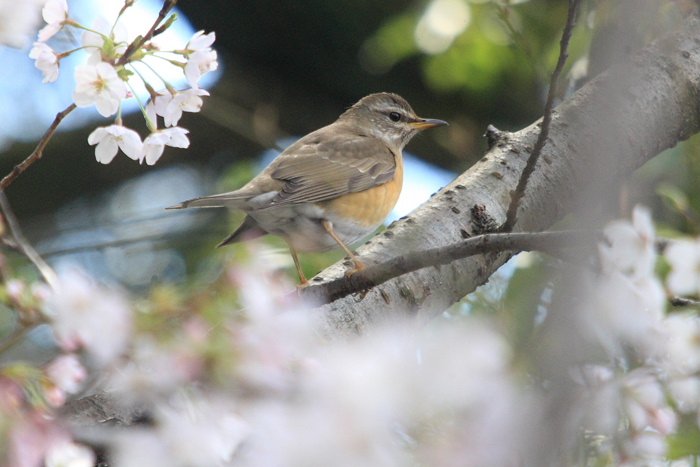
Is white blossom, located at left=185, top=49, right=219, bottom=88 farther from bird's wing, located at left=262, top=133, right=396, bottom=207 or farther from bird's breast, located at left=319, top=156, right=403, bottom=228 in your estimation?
bird's breast, located at left=319, top=156, right=403, bottom=228

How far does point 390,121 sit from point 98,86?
289 centimetres

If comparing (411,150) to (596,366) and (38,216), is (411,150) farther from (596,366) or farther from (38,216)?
(596,366)

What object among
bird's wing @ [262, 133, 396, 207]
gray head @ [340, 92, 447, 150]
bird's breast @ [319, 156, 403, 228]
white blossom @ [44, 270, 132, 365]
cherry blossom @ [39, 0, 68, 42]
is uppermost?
cherry blossom @ [39, 0, 68, 42]

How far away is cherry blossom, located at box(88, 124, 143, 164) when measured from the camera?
1.39m

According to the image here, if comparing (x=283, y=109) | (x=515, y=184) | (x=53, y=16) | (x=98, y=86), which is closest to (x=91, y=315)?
(x=98, y=86)

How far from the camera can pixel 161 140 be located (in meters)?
1.38

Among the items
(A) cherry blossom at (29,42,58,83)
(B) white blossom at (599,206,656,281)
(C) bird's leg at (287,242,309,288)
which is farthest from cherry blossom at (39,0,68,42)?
(C) bird's leg at (287,242,309,288)

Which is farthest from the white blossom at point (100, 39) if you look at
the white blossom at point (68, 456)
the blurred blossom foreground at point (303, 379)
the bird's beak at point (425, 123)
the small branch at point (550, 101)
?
the bird's beak at point (425, 123)

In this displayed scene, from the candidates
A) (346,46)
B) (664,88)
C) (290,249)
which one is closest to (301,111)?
(346,46)

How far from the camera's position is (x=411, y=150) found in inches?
211

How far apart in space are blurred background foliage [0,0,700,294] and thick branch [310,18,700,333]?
0.24 meters

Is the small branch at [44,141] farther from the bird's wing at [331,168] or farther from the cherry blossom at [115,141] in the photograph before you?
the bird's wing at [331,168]

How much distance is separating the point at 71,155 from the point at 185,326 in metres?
4.22

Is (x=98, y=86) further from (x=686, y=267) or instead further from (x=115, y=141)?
(x=686, y=267)
